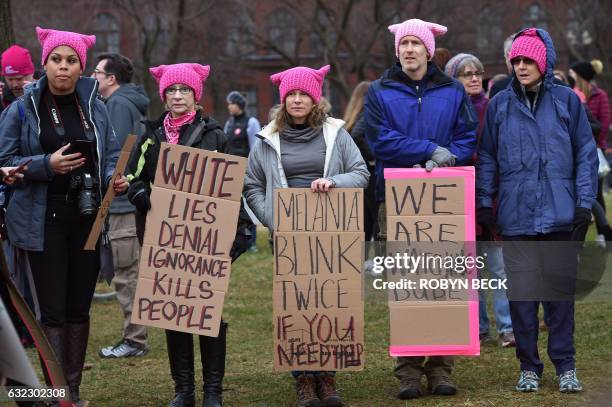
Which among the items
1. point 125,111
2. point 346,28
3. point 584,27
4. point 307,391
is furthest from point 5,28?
point 584,27

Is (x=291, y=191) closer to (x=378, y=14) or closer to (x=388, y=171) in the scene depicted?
(x=388, y=171)

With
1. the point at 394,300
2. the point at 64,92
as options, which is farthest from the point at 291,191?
the point at 64,92

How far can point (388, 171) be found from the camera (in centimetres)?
696

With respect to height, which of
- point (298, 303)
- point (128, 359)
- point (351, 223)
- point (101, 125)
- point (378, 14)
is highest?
point (378, 14)

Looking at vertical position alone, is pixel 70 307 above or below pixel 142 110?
below

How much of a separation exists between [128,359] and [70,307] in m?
2.14

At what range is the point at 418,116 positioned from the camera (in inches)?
283

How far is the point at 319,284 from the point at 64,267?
1458mm

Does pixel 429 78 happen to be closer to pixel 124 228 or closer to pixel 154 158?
pixel 154 158

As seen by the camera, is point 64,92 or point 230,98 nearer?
A: point 64,92

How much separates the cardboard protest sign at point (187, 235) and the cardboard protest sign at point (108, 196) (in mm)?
297

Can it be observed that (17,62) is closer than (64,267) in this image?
No

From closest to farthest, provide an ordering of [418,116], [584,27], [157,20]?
[418,116] < [157,20] < [584,27]

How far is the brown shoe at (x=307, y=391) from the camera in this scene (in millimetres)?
6883
